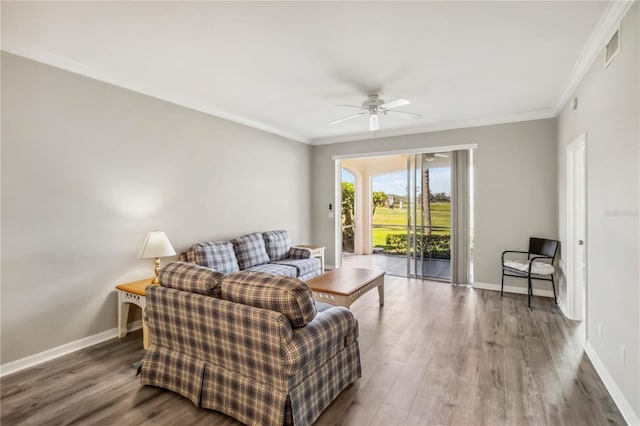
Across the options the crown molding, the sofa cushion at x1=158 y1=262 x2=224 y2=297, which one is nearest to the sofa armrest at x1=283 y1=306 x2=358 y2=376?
the sofa cushion at x1=158 y1=262 x2=224 y2=297

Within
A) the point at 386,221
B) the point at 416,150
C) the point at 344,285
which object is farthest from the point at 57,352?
the point at 386,221

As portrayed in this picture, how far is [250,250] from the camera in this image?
4.71 meters

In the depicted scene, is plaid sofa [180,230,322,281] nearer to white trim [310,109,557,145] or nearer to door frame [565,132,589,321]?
white trim [310,109,557,145]

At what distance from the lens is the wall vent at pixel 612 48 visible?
2.27 meters

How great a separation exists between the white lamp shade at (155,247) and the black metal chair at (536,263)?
4561 millimetres

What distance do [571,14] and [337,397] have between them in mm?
3323

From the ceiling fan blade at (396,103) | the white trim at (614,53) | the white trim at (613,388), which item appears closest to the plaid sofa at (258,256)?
the ceiling fan blade at (396,103)

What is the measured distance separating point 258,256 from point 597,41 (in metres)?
4.47

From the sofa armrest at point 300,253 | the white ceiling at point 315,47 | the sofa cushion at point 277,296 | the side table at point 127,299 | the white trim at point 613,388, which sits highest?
the white ceiling at point 315,47

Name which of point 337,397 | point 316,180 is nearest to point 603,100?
point 337,397

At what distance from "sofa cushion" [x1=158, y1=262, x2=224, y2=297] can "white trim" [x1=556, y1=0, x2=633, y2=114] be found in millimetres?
3348

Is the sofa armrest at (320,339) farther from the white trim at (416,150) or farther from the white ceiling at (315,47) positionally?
the white trim at (416,150)

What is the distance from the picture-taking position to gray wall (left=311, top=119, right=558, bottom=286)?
186 inches

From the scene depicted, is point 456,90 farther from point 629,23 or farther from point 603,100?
point 629,23
